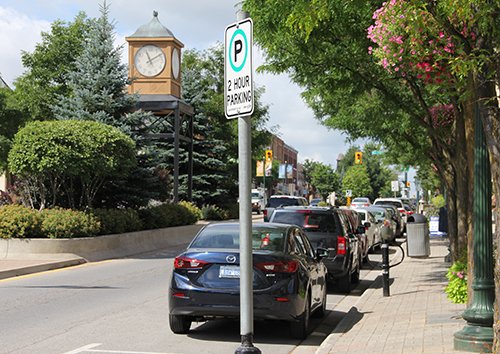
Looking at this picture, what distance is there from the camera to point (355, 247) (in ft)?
53.9

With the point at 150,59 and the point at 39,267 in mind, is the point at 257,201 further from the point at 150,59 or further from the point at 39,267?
the point at 39,267

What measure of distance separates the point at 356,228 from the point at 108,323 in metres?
11.1

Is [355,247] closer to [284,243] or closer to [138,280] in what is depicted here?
[138,280]

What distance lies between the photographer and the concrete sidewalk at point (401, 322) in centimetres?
826

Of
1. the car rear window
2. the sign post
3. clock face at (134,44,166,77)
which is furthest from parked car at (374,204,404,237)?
the sign post

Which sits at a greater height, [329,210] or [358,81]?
[358,81]

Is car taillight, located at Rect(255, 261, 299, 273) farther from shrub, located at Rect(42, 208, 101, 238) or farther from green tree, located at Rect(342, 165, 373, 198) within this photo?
green tree, located at Rect(342, 165, 373, 198)

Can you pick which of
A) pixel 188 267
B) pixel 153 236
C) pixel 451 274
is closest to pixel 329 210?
pixel 451 274

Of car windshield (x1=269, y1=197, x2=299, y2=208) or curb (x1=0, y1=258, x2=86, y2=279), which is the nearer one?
curb (x1=0, y1=258, x2=86, y2=279)

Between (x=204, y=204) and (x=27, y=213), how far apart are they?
24.8 m

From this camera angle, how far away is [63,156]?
20.2 m

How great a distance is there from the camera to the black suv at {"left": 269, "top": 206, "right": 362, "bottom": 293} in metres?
15.0

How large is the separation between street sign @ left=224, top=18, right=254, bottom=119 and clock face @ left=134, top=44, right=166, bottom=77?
26.5m

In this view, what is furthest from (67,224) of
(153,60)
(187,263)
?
(153,60)
